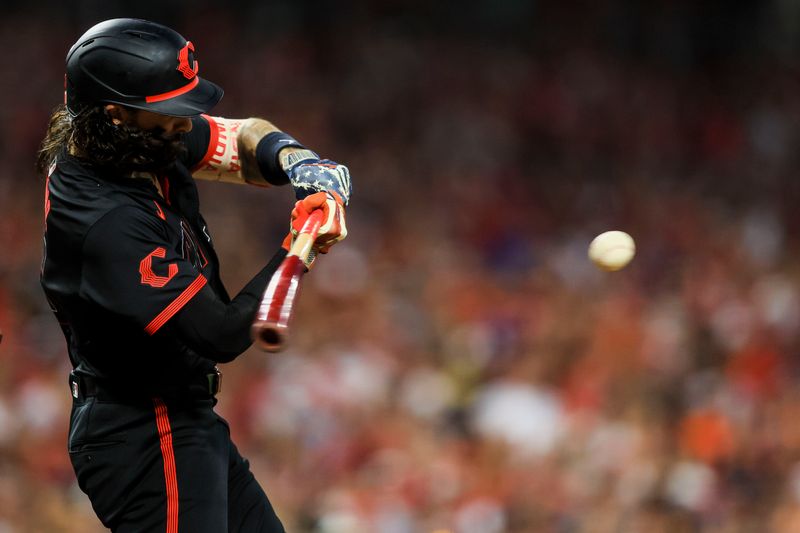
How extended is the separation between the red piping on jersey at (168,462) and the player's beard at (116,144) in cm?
61


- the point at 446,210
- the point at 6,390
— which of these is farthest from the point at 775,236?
the point at 6,390

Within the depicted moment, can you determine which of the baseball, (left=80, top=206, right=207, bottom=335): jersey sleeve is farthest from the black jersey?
the baseball

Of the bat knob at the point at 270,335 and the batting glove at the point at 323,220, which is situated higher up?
the batting glove at the point at 323,220

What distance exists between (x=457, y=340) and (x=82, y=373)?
455cm

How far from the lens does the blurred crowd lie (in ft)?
19.9

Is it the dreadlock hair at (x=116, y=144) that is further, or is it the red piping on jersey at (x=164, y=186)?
the red piping on jersey at (x=164, y=186)

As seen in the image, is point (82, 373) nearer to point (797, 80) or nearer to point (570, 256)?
point (570, 256)

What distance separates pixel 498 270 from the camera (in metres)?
8.19

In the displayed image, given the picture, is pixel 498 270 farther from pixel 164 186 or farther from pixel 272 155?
pixel 164 186

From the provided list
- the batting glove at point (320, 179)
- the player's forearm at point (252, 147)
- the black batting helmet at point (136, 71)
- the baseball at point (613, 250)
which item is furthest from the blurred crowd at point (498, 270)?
the black batting helmet at point (136, 71)

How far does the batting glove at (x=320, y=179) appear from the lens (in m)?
3.03

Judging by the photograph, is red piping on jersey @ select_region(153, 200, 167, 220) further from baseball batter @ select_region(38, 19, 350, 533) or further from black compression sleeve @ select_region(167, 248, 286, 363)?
black compression sleeve @ select_region(167, 248, 286, 363)

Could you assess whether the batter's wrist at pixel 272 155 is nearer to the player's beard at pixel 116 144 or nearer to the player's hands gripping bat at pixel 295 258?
the player's hands gripping bat at pixel 295 258

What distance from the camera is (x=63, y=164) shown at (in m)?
2.87
